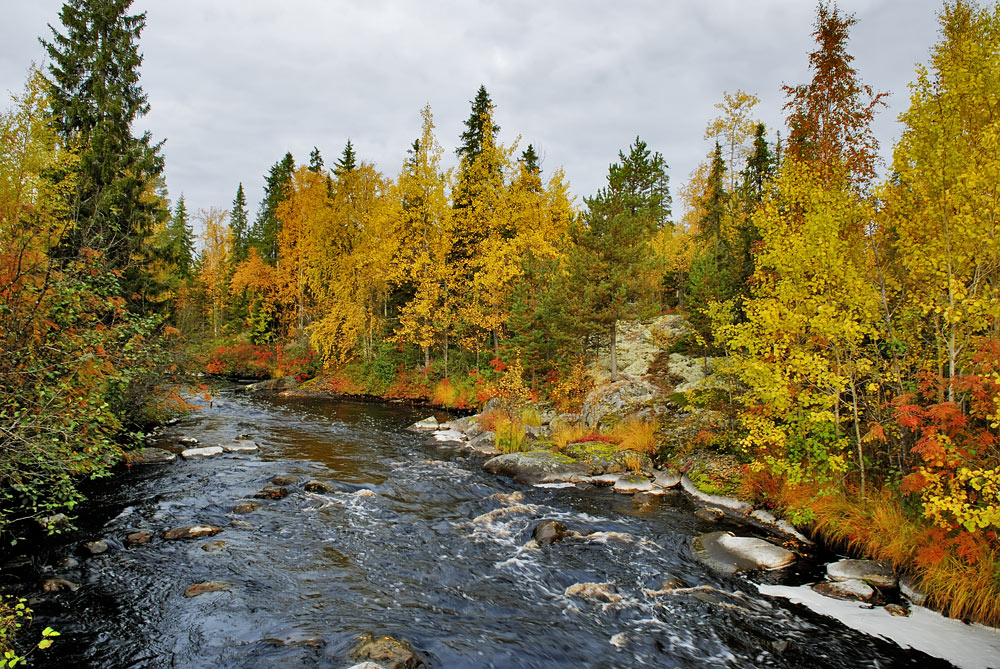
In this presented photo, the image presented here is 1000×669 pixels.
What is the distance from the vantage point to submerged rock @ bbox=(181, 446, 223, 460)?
14.8 metres

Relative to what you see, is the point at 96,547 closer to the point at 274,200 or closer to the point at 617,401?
the point at 617,401

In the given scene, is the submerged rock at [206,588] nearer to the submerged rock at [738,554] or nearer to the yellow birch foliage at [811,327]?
the submerged rock at [738,554]

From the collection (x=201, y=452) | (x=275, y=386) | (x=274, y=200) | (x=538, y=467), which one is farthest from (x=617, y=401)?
(x=274, y=200)

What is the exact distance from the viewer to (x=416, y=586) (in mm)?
7934

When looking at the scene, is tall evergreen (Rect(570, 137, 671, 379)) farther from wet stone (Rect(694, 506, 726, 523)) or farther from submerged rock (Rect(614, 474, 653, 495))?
A: wet stone (Rect(694, 506, 726, 523))

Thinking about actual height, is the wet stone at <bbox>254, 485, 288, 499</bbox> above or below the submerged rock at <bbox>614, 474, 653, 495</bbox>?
below

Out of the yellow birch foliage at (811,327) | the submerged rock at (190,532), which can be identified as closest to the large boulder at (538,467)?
the yellow birch foliage at (811,327)

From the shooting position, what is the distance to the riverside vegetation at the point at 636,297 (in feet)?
23.4

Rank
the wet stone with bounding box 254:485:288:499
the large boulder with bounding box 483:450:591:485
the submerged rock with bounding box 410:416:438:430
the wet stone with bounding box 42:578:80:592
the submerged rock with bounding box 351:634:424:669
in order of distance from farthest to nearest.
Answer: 1. the submerged rock with bounding box 410:416:438:430
2. the large boulder with bounding box 483:450:591:485
3. the wet stone with bounding box 254:485:288:499
4. the wet stone with bounding box 42:578:80:592
5. the submerged rock with bounding box 351:634:424:669

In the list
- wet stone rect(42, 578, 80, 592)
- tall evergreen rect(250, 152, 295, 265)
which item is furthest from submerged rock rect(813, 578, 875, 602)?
tall evergreen rect(250, 152, 295, 265)

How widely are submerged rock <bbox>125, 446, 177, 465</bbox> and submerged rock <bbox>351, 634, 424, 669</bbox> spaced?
11153 millimetres

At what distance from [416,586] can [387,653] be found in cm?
201

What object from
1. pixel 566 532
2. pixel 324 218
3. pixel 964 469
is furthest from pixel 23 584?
pixel 324 218

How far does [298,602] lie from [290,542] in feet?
7.56
